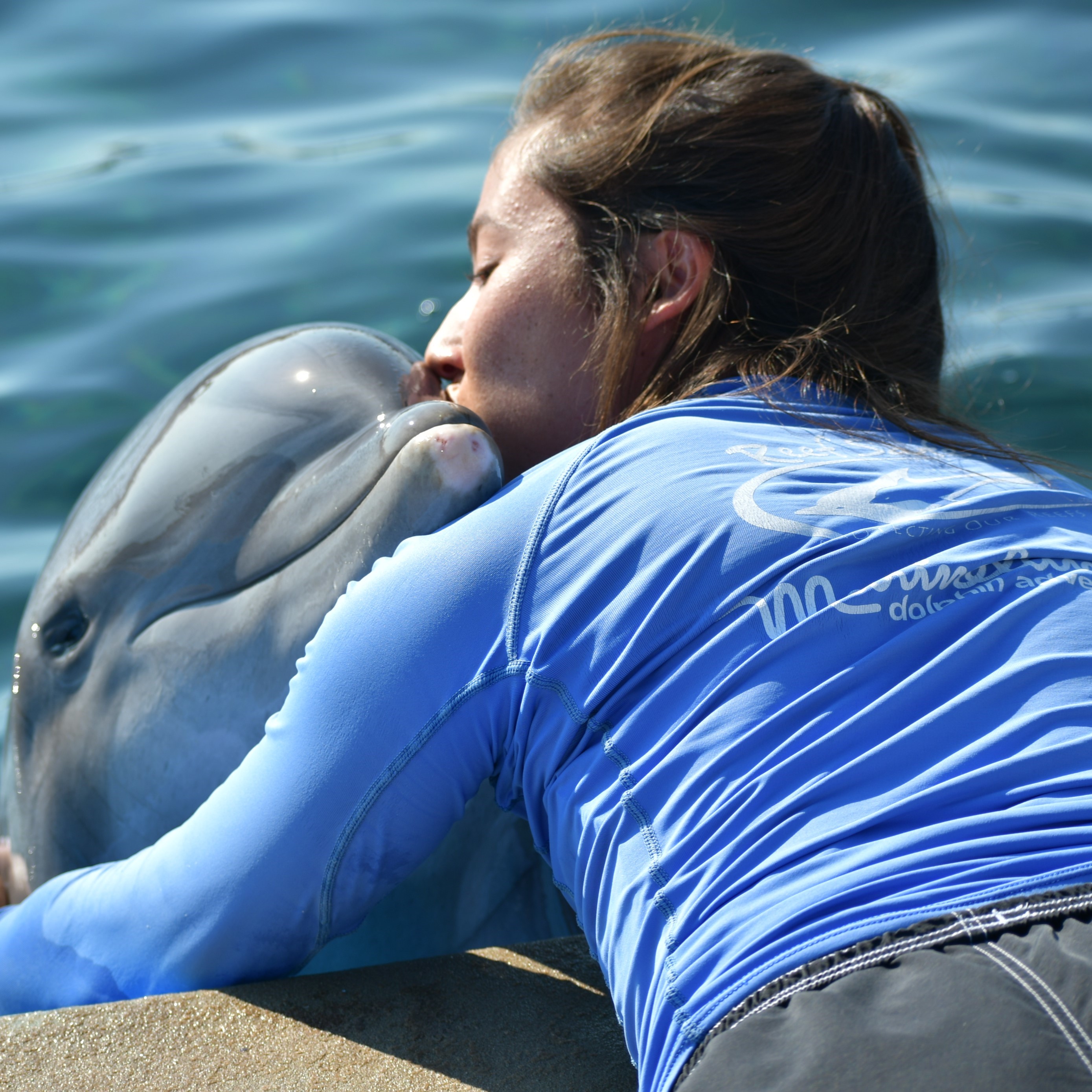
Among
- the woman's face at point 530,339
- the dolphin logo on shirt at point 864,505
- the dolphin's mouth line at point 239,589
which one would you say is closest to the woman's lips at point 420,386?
the woman's face at point 530,339

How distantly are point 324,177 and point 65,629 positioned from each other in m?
4.94

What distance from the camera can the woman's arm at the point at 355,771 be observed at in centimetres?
211

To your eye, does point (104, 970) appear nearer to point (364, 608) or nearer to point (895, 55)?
point (364, 608)

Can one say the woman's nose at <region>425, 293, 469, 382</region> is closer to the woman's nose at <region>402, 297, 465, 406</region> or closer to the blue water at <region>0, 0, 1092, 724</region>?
the woman's nose at <region>402, 297, 465, 406</region>

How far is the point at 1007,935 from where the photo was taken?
1.66 meters

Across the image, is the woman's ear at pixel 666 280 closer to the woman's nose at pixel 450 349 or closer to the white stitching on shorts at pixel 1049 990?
the woman's nose at pixel 450 349

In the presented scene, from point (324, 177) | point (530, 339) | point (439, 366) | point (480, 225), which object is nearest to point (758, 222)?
point (530, 339)

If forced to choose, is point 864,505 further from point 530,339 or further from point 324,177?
point 324,177

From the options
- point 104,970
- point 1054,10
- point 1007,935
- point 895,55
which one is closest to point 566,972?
point 104,970

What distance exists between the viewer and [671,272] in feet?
9.34

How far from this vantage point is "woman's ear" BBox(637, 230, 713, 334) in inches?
111

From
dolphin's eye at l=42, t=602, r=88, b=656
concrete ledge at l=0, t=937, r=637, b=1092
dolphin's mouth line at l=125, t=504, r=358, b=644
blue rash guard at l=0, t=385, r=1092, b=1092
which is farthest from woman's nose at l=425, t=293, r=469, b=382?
concrete ledge at l=0, t=937, r=637, b=1092

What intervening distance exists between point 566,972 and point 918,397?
1.30 m

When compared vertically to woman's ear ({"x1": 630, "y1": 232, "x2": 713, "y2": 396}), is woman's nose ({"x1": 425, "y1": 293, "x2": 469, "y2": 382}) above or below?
below
